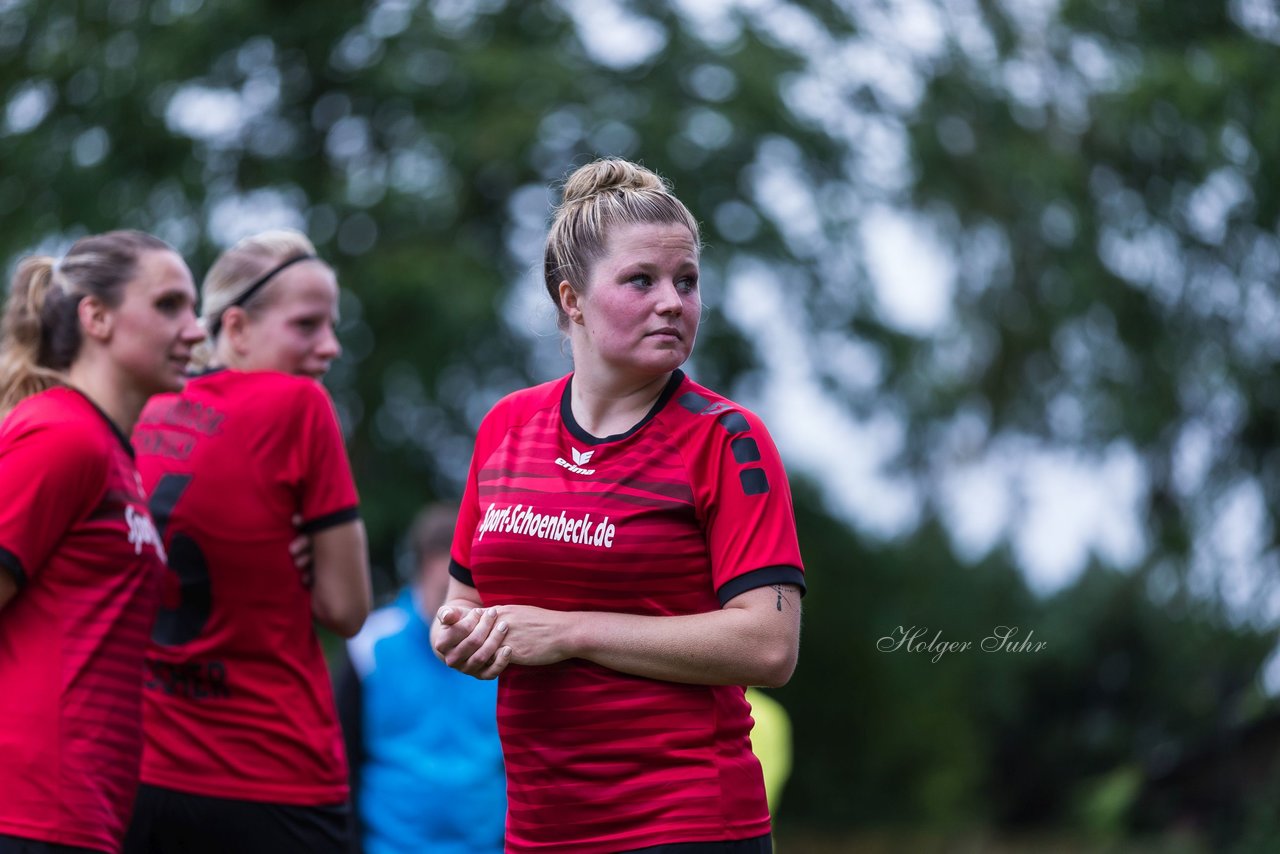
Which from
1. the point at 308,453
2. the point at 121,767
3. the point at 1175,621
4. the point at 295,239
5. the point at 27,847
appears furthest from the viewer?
the point at 1175,621

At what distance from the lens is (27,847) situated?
3.03 m

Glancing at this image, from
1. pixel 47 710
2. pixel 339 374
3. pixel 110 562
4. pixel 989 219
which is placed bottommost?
pixel 339 374

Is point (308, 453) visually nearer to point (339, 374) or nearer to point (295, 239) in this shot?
point (295, 239)

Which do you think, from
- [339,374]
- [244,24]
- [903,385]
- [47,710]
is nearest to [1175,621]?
[903,385]

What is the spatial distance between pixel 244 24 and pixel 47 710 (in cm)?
→ 966

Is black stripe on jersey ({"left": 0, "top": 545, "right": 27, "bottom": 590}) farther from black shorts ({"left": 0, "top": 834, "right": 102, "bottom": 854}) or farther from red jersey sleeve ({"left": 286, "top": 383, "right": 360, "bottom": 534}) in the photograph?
red jersey sleeve ({"left": 286, "top": 383, "right": 360, "bottom": 534})

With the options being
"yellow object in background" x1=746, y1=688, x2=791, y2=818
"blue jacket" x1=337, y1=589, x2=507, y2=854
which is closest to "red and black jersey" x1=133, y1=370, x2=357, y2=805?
"blue jacket" x1=337, y1=589, x2=507, y2=854

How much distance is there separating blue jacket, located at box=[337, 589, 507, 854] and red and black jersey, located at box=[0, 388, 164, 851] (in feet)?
4.58

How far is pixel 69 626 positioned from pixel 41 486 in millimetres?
321

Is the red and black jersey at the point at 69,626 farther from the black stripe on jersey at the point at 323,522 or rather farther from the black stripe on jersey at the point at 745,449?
the black stripe on jersey at the point at 745,449

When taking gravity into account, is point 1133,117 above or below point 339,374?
above

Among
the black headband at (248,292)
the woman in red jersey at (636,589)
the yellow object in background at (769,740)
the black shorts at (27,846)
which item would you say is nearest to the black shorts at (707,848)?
the woman in red jersey at (636,589)

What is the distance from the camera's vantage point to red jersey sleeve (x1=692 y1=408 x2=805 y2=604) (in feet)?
8.71

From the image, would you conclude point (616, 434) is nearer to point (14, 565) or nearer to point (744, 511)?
point (744, 511)
